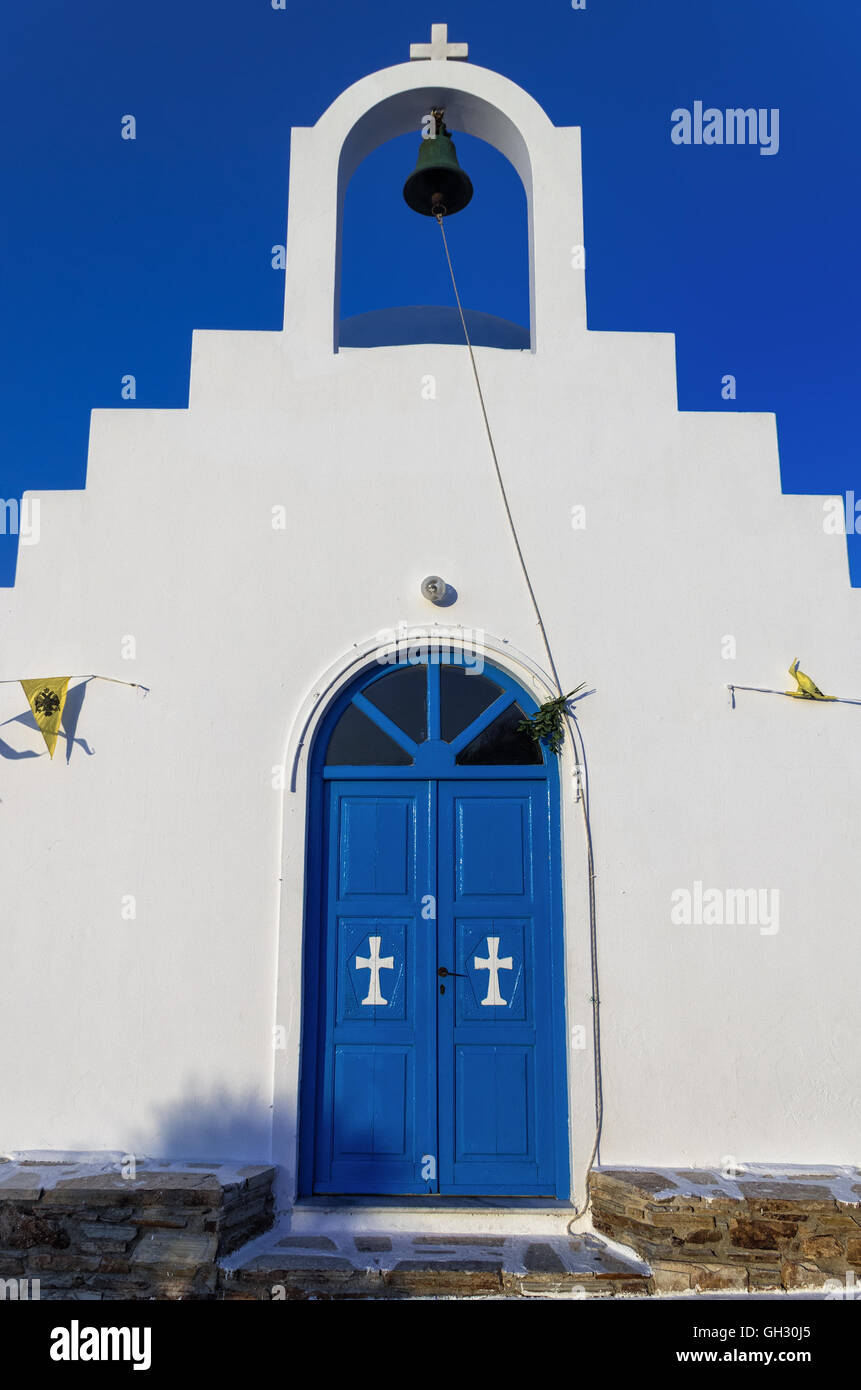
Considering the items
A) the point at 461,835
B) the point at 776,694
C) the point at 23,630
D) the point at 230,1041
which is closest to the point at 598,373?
the point at 776,694

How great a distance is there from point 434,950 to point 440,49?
602cm

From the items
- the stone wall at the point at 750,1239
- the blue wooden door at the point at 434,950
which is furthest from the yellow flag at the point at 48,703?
the stone wall at the point at 750,1239

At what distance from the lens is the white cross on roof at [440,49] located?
713 cm

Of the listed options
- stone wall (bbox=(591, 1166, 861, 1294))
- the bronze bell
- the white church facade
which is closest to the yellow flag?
the white church facade

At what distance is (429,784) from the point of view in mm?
6105

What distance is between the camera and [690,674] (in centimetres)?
618

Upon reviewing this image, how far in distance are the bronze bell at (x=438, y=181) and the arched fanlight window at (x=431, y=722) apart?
11.2 feet

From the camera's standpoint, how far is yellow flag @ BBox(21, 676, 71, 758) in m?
6.09

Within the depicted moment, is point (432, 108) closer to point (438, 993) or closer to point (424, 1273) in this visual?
point (438, 993)

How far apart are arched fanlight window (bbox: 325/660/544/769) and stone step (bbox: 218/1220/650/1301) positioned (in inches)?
100

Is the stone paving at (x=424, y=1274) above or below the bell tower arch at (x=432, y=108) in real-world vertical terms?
below

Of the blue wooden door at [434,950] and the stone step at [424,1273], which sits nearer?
the stone step at [424,1273]

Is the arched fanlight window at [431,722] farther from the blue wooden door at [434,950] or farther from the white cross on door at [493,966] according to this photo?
the white cross on door at [493,966]
